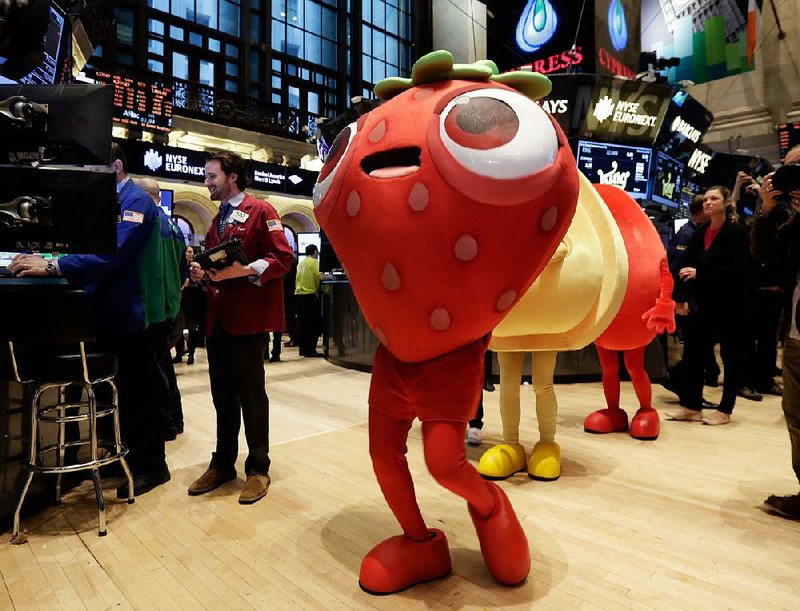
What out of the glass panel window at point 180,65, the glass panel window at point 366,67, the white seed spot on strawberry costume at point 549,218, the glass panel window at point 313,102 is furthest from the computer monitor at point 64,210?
the glass panel window at point 366,67

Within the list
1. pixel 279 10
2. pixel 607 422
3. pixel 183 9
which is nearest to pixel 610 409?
pixel 607 422

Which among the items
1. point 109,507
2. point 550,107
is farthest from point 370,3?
point 109,507

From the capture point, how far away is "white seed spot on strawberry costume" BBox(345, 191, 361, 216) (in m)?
1.41

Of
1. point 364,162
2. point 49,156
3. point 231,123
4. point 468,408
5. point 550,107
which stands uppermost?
point 231,123

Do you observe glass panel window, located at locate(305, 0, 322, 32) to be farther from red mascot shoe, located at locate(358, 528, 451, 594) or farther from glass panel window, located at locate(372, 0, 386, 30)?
red mascot shoe, located at locate(358, 528, 451, 594)

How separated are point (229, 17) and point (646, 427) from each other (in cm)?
1586

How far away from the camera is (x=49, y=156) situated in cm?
210

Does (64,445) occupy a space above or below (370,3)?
below

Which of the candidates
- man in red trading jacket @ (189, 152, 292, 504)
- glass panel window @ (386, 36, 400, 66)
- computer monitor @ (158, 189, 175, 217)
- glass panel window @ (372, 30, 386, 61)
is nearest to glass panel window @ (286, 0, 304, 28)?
glass panel window @ (372, 30, 386, 61)

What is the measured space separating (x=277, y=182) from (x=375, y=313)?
12.6 m

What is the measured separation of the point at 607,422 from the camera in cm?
356

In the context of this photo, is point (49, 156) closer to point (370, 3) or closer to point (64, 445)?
point (64, 445)

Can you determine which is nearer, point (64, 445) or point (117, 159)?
point (64, 445)

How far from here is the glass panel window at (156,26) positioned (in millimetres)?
13602
